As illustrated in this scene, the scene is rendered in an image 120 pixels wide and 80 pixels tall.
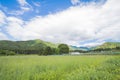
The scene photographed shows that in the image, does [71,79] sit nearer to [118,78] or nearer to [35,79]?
[35,79]

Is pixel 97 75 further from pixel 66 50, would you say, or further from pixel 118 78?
pixel 66 50

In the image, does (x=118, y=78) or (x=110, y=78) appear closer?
(x=110, y=78)

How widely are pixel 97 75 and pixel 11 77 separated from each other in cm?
399

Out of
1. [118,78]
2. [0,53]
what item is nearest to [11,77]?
[118,78]

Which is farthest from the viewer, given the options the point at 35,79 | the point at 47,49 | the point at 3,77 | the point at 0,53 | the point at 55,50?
the point at 55,50

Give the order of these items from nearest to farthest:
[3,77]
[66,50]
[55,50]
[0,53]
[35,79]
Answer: [3,77] < [35,79] < [0,53] < [55,50] < [66,50]

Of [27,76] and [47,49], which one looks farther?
[47,49]

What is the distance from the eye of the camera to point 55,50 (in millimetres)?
83500

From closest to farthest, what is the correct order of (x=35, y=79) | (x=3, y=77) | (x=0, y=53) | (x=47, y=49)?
(x=3, y=77), (x=35, y=79), (x=0, y=53), (x=47, y=49)

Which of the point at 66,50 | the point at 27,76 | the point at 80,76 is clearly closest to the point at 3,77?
the point at 27,76

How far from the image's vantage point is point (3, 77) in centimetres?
651

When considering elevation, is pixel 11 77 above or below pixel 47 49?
below

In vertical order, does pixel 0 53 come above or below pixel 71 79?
above

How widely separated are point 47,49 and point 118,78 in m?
70.1
